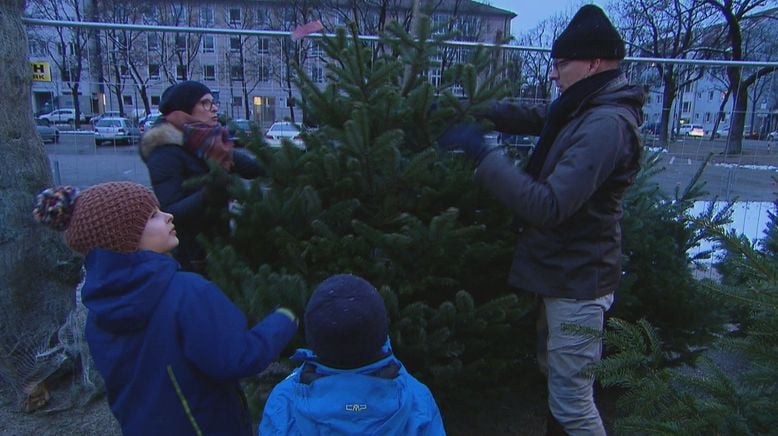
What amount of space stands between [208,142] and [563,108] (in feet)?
5.58

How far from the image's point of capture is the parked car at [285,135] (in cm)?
259

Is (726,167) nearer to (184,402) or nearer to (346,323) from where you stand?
(346,323)

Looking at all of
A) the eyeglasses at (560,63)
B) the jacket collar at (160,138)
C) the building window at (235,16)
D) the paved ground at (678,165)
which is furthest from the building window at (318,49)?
the building window at (235,16)

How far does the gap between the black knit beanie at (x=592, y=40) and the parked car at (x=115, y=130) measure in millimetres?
4508

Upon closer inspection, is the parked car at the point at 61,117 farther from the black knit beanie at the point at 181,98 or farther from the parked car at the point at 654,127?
the parked car at the point at 654,127

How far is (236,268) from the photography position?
2221mm

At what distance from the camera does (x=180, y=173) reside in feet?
9.14

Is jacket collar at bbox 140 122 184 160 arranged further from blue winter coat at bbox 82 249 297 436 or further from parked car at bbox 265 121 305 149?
blue winter coat at bbox 82 249 297 436

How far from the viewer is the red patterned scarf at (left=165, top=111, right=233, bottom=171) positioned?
273 centimetres

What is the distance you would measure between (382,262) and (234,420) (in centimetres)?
82

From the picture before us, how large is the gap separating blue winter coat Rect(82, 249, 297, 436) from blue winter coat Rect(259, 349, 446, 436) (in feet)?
0.58

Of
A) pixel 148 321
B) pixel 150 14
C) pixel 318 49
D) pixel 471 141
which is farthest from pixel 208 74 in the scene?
pixel 150 14

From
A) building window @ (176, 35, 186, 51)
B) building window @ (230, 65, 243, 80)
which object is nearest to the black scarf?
building window @ (176, 35, 186, 51)

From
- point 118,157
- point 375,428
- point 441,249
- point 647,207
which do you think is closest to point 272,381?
point 441,249
